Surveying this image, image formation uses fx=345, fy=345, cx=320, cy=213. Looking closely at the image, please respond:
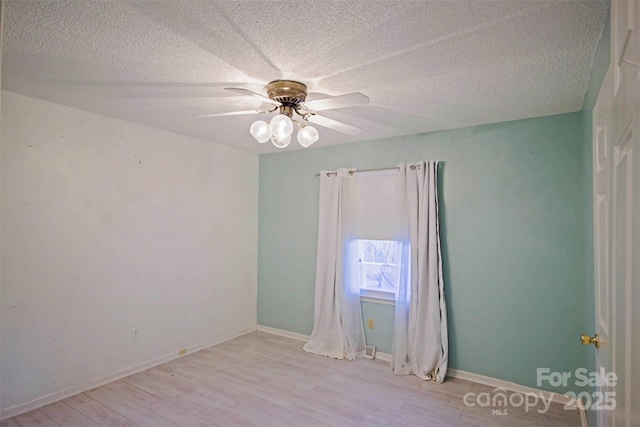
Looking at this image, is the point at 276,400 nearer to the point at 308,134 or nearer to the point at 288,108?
the point at 308,134

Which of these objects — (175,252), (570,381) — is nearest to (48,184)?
(175,252)

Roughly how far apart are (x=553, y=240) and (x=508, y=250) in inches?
13.9

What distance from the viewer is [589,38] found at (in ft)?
5.70

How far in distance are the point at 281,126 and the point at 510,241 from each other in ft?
7.67

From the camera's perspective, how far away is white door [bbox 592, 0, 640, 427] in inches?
36.3

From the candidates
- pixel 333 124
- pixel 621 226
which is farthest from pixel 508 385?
pixel 333 124

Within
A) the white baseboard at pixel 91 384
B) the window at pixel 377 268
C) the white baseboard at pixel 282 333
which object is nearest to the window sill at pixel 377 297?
the window at pixel 377 268

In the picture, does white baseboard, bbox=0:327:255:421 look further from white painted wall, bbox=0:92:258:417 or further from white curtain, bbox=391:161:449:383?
white curtain, bbox=391:161:449:383

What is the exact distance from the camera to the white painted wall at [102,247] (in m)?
2.60

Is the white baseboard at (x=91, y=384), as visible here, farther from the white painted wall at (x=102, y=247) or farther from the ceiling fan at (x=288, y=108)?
the ceiling fan at (x=288, y=108)

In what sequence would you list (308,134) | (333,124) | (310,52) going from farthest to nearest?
(333,124), (308,134), (310,52)

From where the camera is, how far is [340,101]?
6.64 feet

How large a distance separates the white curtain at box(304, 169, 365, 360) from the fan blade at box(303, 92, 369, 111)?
5.99ft

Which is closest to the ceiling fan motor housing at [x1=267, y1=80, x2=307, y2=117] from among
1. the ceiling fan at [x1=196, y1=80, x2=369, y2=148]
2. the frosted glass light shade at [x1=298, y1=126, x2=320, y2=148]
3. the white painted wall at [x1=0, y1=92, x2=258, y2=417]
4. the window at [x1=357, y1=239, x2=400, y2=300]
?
the ceiling fan at [x1=196, y1=80, x2=369, y2=148]
